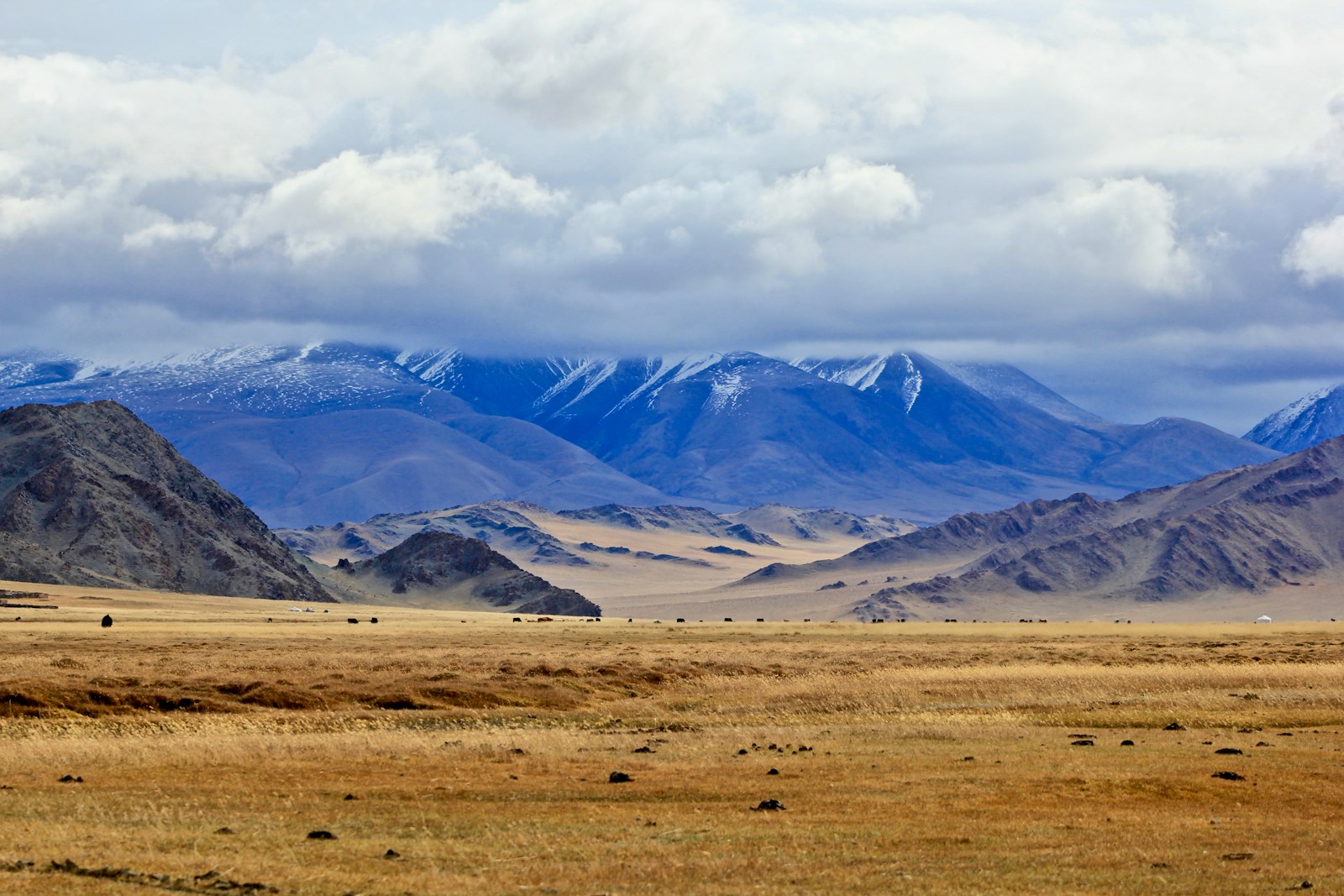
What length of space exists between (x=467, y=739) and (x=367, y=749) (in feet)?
11.7

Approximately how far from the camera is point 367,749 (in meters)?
42.3

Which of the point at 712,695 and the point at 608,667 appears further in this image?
the point at 608,667

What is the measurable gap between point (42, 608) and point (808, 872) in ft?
419

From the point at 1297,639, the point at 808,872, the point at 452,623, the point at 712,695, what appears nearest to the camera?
the point at 808,872

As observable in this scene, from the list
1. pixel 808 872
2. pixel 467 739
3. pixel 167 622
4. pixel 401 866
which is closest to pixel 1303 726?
pixel 467 739

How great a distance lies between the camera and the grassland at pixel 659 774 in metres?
25.4

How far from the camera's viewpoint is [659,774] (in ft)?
124

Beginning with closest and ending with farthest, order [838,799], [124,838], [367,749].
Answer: [124,838], [838,799], [367,749]

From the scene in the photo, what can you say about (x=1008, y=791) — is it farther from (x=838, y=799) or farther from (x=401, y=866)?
(x=401, y=866)

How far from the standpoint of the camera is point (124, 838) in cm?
2767

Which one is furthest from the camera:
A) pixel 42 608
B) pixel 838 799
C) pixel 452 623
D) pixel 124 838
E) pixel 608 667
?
pixel 452 623

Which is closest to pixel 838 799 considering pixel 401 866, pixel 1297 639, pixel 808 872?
pixel 808 872

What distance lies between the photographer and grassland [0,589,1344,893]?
25.4m

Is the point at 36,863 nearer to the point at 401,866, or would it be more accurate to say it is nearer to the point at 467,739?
the point at 401,866
